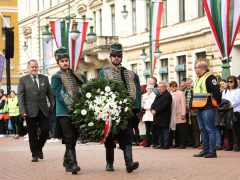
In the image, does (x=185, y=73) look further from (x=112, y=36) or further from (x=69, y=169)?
(x=69, y=169)

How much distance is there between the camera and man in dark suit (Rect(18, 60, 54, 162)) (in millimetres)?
13719

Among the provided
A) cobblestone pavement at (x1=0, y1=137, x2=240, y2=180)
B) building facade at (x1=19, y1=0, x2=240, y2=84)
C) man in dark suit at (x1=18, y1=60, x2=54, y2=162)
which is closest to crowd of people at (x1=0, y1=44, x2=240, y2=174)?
man in dark suit at (x1=18, y1=60, x2=54, y2=162)

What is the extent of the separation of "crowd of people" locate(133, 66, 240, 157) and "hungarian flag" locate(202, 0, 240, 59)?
2.88 ft

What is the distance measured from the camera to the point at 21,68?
64812 millimetres

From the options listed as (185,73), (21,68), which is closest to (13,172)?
(185,73)

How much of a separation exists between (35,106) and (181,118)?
4.74 m

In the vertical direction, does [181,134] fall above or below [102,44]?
below

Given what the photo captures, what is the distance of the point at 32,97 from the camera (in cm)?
1386

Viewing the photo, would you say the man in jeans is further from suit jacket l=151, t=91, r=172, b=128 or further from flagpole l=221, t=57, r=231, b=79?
flagpole l=221, t=57, r=231, b=79

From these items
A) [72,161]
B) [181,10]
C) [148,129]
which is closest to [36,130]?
[72,161]

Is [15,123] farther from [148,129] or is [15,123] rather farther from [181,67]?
[181,67]

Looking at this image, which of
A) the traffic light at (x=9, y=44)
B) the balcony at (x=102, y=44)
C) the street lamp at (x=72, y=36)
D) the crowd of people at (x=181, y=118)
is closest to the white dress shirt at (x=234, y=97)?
the crowd of people at (x=181, y=118)

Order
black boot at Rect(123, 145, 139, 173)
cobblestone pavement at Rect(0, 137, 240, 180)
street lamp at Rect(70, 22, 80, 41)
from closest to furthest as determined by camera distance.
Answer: cobblestone pavement at Rect(0, 137, 240, 180) → black boot at Rect(123, 145, 139, 173) → street lamp at Rect(70, 22, 80, 41)

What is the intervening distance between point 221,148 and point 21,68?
50205 millimetres
